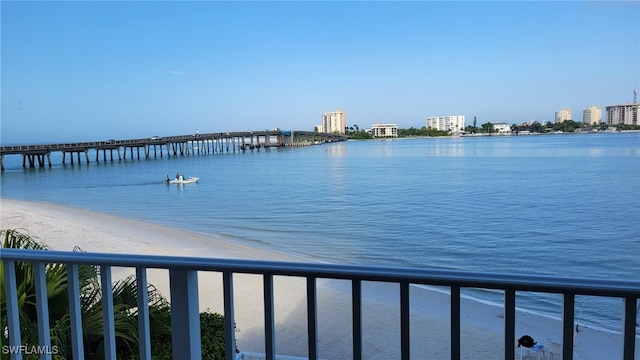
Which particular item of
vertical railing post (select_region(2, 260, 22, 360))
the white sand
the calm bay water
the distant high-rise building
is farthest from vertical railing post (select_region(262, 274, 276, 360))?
the distant high-rise building

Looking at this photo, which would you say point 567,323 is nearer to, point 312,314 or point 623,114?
point 312,314

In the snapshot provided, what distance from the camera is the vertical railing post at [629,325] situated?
150 centimetres

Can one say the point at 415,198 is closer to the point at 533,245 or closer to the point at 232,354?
the point at 533,245

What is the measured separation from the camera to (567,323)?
161 cm

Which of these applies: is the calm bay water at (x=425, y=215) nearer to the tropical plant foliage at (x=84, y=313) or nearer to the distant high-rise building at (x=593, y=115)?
the tropical plant foliage at (x=84, y=313)

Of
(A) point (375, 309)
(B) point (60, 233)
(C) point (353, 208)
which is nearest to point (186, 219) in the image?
(B) point (60, 233)

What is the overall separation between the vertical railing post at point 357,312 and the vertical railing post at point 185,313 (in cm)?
62

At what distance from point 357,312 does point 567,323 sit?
681mm

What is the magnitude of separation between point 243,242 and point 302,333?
10611 millimetres

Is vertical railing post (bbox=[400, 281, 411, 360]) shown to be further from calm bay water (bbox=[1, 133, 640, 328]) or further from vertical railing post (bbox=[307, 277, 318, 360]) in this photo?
calm bay water (bbox=[1, 133, 640, 328])

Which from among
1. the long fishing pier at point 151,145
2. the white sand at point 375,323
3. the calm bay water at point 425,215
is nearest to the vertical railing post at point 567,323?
the white sand at point 375,323

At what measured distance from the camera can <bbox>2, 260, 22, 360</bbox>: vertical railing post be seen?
7.03 feet

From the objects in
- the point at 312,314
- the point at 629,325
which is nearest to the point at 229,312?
the point at 312,314

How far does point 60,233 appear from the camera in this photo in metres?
18.8
